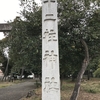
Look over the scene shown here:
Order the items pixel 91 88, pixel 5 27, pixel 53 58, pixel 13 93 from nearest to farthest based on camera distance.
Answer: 1. pixel 53 58
2. pixel 5 27
3. pixel 91 88
4. pixel 13 93

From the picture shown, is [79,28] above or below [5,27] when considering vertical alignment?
below

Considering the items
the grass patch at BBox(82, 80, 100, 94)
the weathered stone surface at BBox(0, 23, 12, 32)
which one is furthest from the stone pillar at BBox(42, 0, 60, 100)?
the grass patch at BBox(82, 80, 100, 94)

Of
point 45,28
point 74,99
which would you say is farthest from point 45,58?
point 74,99

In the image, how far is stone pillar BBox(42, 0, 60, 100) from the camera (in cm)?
371

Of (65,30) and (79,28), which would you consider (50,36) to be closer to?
(79,28)

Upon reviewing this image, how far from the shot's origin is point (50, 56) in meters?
3.80

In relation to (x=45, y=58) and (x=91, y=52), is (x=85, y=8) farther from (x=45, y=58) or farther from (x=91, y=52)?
(x=45, y=58)

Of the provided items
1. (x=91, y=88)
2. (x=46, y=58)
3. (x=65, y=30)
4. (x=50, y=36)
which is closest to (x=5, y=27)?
(x=65, y=30)

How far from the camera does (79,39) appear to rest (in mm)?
7195

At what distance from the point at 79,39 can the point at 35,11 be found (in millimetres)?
2278

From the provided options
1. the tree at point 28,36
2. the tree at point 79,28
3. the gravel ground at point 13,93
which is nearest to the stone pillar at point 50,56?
the tree at point 79,28

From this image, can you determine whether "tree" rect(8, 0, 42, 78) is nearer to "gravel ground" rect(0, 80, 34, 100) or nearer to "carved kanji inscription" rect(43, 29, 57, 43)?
"carved kanji inscription" rect(43, 29, 57, 43)

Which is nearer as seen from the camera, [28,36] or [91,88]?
[28,36]

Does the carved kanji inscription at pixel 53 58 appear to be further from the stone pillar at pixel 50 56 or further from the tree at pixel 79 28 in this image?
the tree at pixel 79 28
